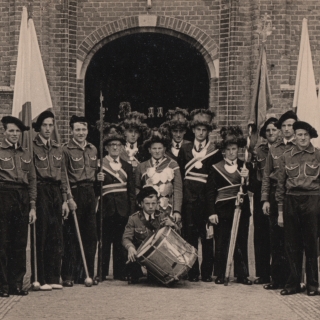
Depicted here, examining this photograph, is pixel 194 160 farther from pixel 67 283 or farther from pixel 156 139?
pixel 67 283

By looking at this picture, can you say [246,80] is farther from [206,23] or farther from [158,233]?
[158,233]

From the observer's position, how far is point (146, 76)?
64.4ft

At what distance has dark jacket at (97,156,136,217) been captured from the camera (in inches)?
403

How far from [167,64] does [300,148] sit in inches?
399

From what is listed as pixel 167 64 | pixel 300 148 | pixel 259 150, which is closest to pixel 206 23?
pixel 167 64

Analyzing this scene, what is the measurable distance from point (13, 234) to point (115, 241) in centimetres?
150

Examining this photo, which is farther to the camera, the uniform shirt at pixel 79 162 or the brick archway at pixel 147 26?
the brick archway at pixel 147 26

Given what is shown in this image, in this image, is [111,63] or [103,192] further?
[111,63]

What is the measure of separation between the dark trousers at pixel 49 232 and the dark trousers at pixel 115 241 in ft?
2.58

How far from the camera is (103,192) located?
1027cm

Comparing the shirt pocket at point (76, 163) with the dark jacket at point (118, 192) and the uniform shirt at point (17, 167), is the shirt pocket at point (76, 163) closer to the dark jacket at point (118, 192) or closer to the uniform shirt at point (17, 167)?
the dark jacket at point (118, 192)

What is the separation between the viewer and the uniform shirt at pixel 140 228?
9859 mm

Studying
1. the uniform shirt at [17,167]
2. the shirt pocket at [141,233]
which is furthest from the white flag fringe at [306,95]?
the uniform shirt at [17,167]

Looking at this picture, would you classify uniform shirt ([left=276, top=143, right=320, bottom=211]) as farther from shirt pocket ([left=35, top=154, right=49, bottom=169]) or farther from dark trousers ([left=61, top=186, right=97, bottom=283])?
shirt pocket ([left=35, top=154, right=49, bottom=169])
